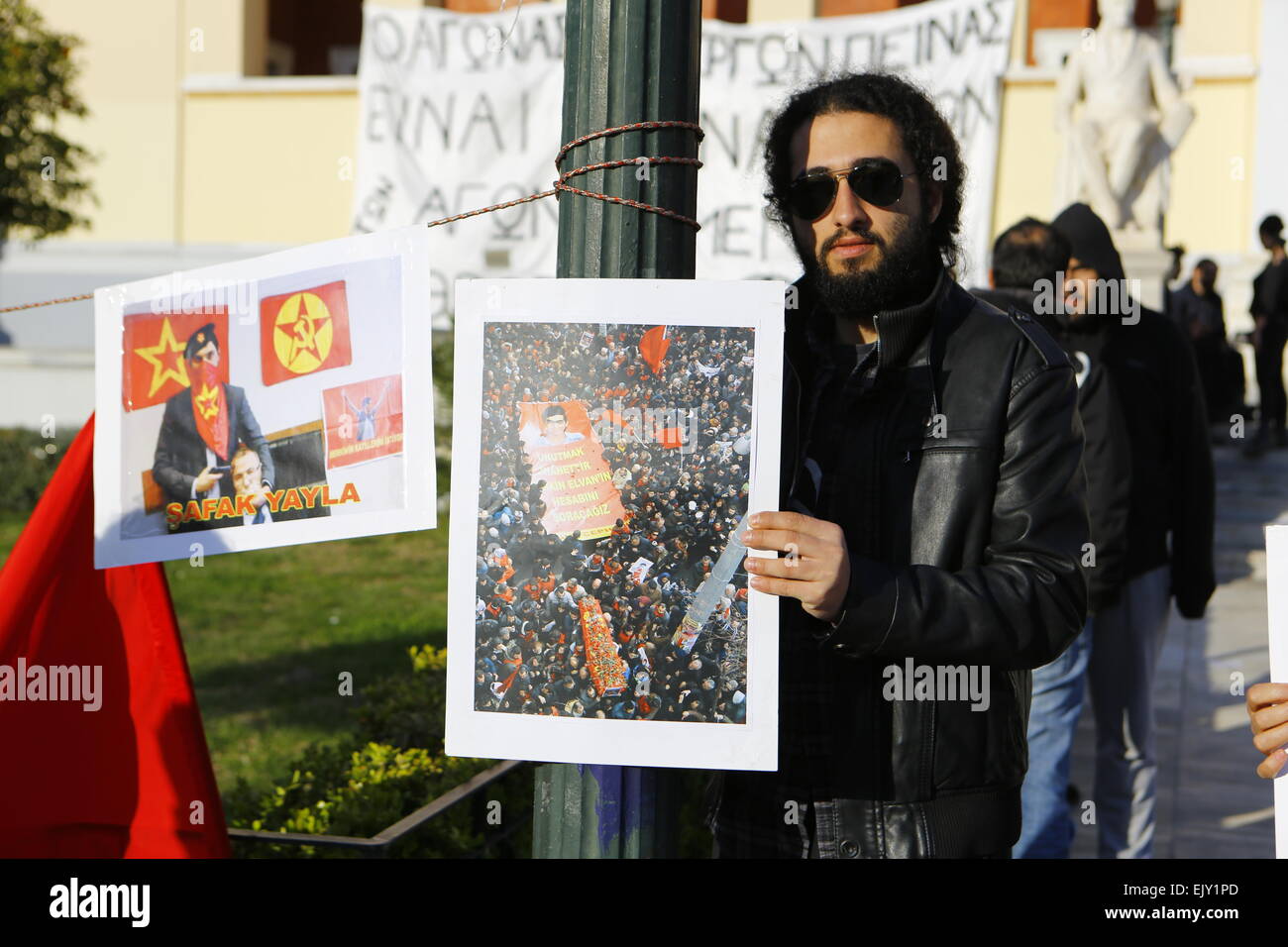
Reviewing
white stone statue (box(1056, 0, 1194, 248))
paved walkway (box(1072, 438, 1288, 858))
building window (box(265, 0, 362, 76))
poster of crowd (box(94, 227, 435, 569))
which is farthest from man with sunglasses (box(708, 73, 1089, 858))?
building window (box(265, 0, 362, 76))

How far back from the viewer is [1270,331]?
12625 millimetres

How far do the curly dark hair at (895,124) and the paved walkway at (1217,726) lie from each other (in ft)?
11.8

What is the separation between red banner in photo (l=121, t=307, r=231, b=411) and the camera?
7.32 feet

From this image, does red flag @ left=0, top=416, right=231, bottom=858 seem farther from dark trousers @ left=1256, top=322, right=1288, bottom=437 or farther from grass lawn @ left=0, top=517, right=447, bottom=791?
dark trousers @ left=1256, top=322, right=1288, bottom=437

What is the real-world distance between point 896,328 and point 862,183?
219mm

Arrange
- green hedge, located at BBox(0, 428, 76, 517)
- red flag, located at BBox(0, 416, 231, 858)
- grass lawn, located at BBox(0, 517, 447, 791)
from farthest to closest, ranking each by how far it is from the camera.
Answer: green hedge, located at BBox(0, 428, 76, 517) → grass lawn, located at BBox(0, 517, 447, 791) → red flag, located at BBox(0, 416, 231, 858)

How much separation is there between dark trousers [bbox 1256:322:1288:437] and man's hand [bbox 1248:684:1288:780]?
1164cm

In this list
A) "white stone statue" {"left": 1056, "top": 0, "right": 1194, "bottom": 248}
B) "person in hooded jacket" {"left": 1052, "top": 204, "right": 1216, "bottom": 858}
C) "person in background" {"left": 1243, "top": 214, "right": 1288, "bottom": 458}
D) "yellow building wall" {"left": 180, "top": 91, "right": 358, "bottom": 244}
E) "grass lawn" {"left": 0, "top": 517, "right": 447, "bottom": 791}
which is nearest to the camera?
"person in hooded jacket" {"left": 1052, "top": 204, "right": 1216, "bottom": 858}

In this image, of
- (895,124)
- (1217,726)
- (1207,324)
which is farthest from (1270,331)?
(895,124)

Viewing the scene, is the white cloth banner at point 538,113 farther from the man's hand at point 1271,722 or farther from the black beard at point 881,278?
the man's hand at point 1271,722

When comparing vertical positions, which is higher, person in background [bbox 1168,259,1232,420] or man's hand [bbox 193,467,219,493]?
person in background [bbox 1168,259,1232,420]

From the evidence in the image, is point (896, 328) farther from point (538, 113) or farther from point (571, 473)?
point (538, 113)
